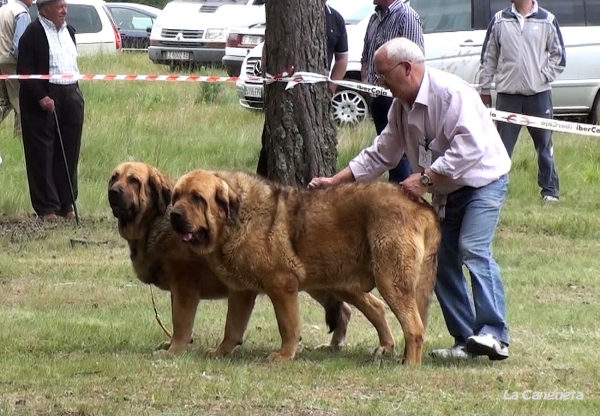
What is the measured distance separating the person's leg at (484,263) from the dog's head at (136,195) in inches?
74.9

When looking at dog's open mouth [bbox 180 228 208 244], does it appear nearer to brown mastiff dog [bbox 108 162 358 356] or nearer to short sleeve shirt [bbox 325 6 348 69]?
brown mastiff dog [bbox 108 162 358 356]

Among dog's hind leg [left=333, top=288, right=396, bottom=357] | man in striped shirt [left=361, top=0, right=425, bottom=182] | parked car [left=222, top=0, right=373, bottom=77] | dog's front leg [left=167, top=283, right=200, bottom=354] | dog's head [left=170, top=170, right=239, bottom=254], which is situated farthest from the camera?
parked car [left=222, top=0, right=373, bottom=77]

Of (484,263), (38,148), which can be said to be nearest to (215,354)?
(484,263)

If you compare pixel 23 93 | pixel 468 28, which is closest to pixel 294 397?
pixel 23 93

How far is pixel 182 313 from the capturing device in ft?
24.3

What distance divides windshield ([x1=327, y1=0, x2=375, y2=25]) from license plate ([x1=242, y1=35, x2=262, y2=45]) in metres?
2.16

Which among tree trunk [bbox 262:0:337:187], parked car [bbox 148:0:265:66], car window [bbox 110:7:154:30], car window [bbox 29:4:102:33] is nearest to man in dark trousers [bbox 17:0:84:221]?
tree trunk [bbox 262:0:337:187]

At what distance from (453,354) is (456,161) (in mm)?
1308

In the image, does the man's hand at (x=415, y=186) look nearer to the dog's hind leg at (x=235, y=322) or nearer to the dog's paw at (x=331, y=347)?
the dog's hind leg at (x=235, y=322)

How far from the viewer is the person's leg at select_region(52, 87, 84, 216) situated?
1226 cm

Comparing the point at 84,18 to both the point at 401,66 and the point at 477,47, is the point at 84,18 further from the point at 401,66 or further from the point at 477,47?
the point at 401,66

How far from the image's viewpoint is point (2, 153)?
50.6 ft

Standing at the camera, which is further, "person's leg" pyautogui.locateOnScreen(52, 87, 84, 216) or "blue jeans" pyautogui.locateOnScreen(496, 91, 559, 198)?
"blue jeans" pyautogui.locateOnScreen(496, 91, 559, 198)

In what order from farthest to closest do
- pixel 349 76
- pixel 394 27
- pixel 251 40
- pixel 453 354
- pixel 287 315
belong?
pixel 251 40 → pixel 349 76 → pixel 394 27 → pixel 453 354 → pixel 287 315
